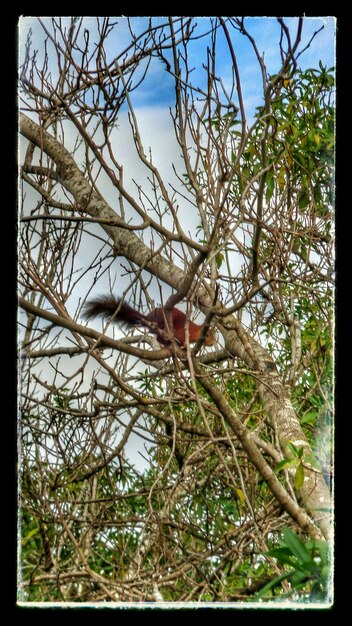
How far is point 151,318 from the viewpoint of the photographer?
1.22 metres

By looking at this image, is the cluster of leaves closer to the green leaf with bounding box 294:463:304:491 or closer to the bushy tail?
the green leaf with bounding box 294:463:304:491

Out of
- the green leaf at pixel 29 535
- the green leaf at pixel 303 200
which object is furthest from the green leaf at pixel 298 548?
the green leaf at pixel 303 200

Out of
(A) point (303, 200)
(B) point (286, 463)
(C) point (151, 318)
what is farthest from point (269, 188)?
(B) point (286, 463)

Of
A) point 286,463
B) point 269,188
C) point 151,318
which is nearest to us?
point 286,463

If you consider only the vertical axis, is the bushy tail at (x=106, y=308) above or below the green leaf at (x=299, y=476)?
above

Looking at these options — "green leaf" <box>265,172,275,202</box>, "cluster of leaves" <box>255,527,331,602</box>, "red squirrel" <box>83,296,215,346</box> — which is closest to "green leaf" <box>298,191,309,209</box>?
"green leaf" <box>265,172,275,202</box>

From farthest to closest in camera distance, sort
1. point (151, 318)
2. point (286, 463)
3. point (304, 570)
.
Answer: point (151, 318) < point (286, 463) < point (304, 570)

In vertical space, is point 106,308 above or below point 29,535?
above

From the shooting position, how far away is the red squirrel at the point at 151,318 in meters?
1.12

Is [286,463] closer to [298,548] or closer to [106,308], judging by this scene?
[298,548]

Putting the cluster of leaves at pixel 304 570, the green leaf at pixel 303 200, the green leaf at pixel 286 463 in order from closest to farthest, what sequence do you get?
the cluster of leaves at pixel 304 570 < the green leaf at pixel 286 463 < the green leaf at pixel 303 200

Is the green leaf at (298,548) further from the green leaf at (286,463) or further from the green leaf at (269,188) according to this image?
the green leaf at (269,188)

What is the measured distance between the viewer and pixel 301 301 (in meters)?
1.26
